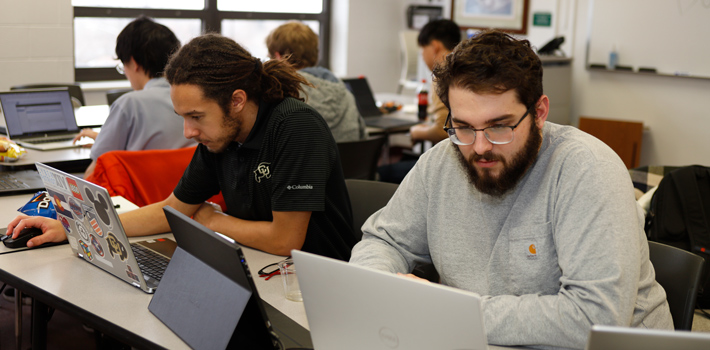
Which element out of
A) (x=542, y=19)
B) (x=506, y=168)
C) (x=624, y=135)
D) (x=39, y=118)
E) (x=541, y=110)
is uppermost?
(x=542, y=19)

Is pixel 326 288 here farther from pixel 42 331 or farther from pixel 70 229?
pixel 42 331

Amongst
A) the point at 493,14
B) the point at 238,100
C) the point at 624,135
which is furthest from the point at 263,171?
the point at 493,14

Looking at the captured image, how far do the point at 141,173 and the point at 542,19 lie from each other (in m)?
4.33

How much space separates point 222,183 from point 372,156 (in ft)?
3.99

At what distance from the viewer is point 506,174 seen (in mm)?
1321

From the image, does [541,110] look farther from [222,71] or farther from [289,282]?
[222,71]

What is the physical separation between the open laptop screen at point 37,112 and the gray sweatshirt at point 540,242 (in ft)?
7.25

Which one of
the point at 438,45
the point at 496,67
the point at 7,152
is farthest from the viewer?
the point at 438,45

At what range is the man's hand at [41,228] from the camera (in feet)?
5.85

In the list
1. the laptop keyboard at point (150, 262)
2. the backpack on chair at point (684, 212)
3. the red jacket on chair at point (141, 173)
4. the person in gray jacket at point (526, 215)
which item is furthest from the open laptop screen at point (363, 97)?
the person in gray jacket at point (526, 215)

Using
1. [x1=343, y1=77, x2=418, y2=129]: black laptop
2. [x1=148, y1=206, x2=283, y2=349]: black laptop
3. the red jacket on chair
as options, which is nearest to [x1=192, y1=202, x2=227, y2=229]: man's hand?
the red jacket on chair

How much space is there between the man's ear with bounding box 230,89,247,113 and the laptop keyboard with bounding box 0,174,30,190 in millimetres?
1017

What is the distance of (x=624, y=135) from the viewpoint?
4.86 meters

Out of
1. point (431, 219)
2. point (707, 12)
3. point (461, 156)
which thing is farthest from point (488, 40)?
point (707, 12)
